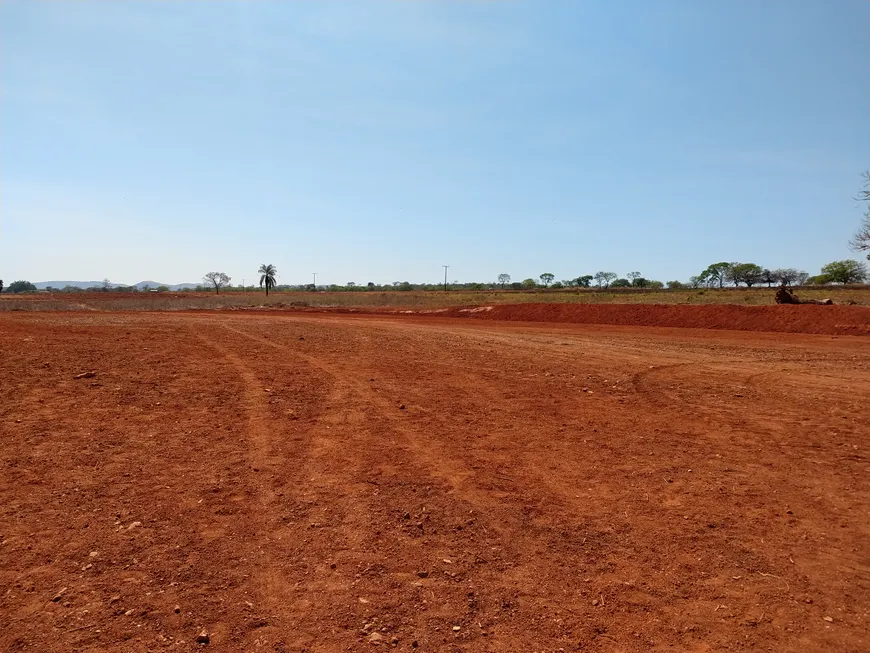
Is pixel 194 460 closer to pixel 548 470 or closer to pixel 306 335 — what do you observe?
pixel 548 470

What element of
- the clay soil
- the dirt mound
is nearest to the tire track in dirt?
the clay soil

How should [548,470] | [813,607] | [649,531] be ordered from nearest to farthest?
[813,607], [649,531], [548,470]

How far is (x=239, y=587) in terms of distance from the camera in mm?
3398

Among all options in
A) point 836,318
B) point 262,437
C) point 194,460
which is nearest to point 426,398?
point 262,437

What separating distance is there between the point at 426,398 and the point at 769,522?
16.3 feet

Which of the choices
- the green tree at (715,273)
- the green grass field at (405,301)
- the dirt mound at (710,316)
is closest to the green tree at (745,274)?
the green tree at (715,273)

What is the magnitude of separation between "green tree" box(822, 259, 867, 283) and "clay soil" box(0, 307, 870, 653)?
9576cm

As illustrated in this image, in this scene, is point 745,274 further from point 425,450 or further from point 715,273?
point 425,450

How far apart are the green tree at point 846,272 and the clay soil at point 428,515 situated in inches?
3770

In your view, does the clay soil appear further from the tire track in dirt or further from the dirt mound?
the dirt mound

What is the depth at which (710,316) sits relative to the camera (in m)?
24.5

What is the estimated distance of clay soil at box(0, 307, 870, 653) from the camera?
10.1ft

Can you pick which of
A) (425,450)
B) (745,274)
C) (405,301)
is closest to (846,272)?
(745,274)

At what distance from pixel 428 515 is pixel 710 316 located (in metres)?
23.8
